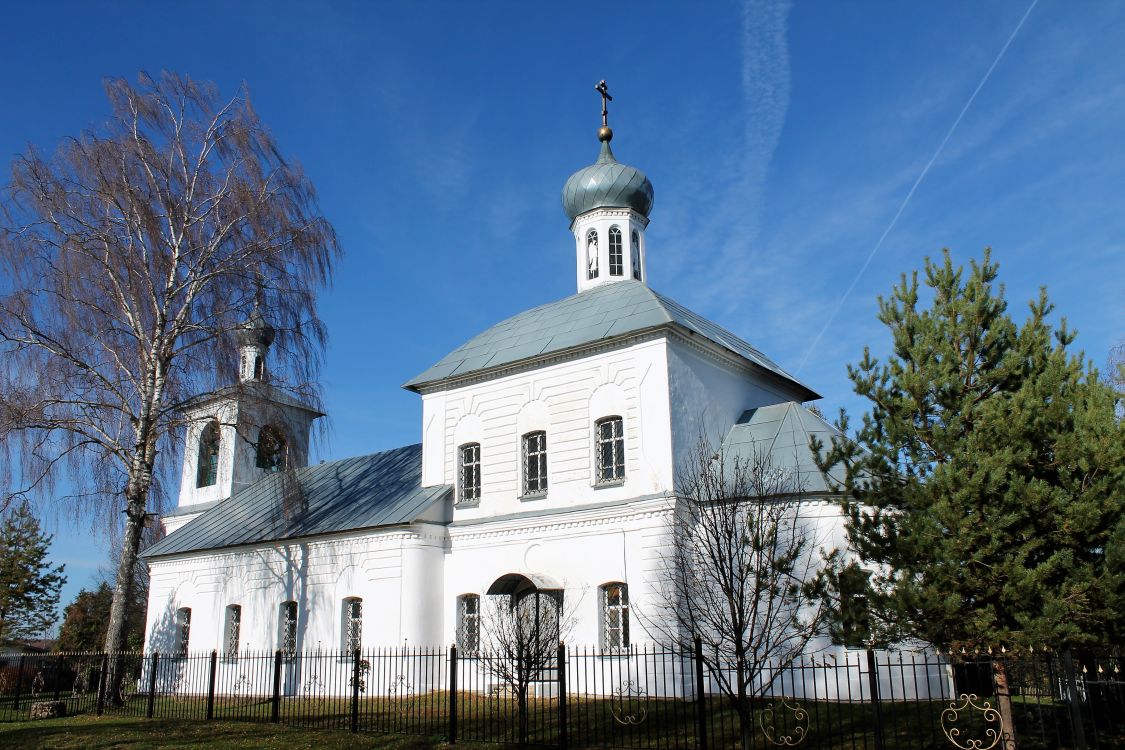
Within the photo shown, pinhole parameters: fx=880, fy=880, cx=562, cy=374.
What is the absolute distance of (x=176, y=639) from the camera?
24859 millimetres

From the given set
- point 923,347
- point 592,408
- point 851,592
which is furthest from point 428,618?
point 923,347

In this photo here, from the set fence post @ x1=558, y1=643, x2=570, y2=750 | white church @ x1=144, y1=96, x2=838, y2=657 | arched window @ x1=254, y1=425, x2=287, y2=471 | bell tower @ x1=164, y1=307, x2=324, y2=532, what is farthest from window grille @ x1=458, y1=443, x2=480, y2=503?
fence post @ x1=558, y1=643, x2=570, y2=750

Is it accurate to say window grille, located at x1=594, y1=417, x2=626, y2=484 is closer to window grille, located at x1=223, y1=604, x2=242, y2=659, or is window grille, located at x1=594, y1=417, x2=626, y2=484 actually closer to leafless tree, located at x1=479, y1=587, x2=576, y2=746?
leafless tree, located at x1=479, y1=587, x2=576, y2=746

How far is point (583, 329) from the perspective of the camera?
19.6 m

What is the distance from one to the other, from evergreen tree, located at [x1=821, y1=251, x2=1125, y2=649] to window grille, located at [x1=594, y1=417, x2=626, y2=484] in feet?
26.2

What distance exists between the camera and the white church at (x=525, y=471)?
17.4 metres

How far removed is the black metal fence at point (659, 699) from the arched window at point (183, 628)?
118 centimetres

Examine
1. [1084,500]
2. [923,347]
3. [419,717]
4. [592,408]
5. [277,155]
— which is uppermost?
[277,155]

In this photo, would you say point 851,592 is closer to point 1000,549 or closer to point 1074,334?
point 1000,549

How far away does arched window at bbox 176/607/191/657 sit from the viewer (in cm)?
2481

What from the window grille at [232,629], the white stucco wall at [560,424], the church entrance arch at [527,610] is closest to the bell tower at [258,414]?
the white stucco wall at [560,424]

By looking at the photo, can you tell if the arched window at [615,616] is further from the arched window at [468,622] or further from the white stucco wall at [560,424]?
the arched window at [468,622]

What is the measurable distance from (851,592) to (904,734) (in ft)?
10.8

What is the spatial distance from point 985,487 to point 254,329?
13.8 meters
